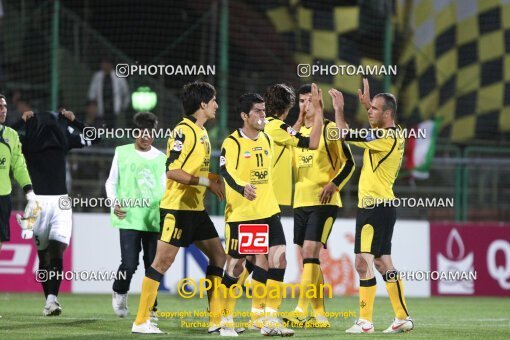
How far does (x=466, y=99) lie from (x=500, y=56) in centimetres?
106

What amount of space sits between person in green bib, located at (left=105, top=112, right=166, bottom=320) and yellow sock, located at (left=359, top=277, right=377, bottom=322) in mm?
2397

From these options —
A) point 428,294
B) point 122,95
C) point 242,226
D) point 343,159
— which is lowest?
point 428,294

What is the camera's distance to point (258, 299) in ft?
33.9

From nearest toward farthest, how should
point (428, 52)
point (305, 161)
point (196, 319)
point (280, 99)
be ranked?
point (280, 99), point (305, 161), point (196, 319), point (428, 52)

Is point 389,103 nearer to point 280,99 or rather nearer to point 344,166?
point 344,166

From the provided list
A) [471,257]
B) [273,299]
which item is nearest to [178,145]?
[273,299]

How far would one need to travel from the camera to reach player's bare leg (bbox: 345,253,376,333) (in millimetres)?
10156

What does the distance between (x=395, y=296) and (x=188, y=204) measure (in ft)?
7.41

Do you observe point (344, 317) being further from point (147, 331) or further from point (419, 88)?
point (419, 88)

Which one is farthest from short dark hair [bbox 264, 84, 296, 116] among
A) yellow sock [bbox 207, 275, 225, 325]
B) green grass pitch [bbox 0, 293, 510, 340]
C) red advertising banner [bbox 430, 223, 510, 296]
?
red advertising banner [bbox 430, 223, 510, 296]

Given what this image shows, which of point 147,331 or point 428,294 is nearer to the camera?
point 147,331

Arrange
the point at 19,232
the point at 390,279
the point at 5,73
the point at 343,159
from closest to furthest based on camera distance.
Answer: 1. the point at 390,279
2. the point at 343,159
3. the point at 19,232
4. the point at 5,73

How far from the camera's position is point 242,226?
31.8 feet

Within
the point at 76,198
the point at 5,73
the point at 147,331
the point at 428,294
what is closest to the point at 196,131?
the point at 147,331
